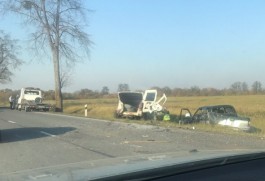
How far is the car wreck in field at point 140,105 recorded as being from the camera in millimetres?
28555

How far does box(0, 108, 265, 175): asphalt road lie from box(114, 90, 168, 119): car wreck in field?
894 centimetres

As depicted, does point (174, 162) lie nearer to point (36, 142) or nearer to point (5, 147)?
point (5, 147)

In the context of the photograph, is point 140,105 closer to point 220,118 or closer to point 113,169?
point 220,118

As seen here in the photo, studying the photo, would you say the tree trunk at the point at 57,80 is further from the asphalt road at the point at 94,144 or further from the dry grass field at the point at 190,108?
the asphalt road at the point at 94,144

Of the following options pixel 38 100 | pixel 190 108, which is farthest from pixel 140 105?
pixel 190 108

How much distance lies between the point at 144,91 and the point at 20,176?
89.0 ft

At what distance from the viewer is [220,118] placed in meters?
21.6

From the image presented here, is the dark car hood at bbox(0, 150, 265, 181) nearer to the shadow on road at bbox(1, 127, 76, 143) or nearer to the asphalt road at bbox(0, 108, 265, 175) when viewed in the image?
the asphalt road at bbox(0, 108, 265, 175)

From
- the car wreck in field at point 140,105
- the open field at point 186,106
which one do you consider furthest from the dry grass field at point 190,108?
the car wreck in field at point 140,105

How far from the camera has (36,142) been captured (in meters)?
15.3

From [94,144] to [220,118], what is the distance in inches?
338

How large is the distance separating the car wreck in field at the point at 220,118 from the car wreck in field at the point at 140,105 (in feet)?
15.6

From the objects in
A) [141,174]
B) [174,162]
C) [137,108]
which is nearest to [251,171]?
[174,162]

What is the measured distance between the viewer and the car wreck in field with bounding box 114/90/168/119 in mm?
28555
